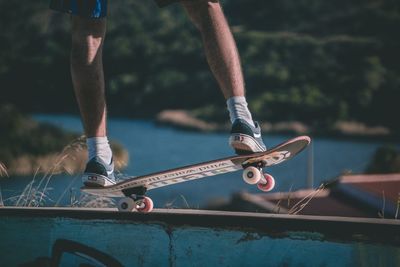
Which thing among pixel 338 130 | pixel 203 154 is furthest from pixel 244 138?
pixel 338 130

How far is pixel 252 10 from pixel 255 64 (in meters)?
14.9

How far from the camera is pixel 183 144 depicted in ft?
381

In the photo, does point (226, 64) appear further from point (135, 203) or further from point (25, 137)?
point (25, 137)

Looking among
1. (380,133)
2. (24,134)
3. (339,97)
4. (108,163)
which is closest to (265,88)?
(339,97)

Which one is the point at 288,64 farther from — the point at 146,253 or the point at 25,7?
the point at 146,253

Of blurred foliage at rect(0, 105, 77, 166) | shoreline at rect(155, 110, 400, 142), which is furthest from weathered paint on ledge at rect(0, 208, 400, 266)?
shoreline at rect(155, 110, 400, 142)

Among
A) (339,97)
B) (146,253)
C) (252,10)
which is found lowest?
(146,253)

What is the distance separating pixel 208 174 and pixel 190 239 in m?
0.56

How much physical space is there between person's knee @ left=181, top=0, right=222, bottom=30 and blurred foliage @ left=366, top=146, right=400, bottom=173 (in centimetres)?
4011

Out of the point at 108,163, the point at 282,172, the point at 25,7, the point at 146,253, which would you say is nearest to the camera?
the point at 146,253

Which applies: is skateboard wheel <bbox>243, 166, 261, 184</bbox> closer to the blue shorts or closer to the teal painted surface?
the teal painted surface

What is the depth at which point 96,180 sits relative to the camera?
11.6 ft

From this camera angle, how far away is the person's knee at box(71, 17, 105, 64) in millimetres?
3363

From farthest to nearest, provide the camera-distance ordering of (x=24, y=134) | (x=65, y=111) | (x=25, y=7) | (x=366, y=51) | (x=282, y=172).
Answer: (x=25, y=7) → (x=65, y=111) → (x=366, y=51) → (x=282, y=172) → (x=24, y=134)
